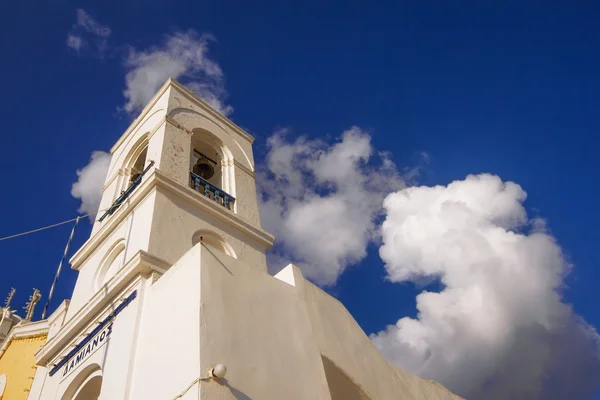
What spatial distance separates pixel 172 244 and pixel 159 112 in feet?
17.3

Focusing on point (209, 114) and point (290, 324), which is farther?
point (209, 114)

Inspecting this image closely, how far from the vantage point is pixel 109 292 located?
30.7 ft

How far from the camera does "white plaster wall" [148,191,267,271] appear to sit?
10.1m

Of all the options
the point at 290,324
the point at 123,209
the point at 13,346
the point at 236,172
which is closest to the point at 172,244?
the point at 123,209

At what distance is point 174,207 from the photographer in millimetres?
11070

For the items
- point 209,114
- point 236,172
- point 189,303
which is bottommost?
point 189,303

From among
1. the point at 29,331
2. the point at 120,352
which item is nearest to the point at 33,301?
the point at 29,331

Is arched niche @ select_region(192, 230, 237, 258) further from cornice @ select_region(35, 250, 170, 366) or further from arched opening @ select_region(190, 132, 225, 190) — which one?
arched opening @ select_region(190, 132, 225, 190)

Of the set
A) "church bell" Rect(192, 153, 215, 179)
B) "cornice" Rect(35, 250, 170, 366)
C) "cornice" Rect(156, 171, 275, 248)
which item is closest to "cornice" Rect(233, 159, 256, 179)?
"church bell" Rect(192, 153, 215, 179)

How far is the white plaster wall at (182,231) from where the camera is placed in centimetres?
1014

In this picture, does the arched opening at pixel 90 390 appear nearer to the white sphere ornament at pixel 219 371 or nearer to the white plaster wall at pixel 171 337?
the white plaster wall at pixel 171 337

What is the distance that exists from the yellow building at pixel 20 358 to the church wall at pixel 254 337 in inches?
310

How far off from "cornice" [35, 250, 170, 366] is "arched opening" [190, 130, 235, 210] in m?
3.51

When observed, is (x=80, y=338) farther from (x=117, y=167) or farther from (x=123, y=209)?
(x=117, y=167)
